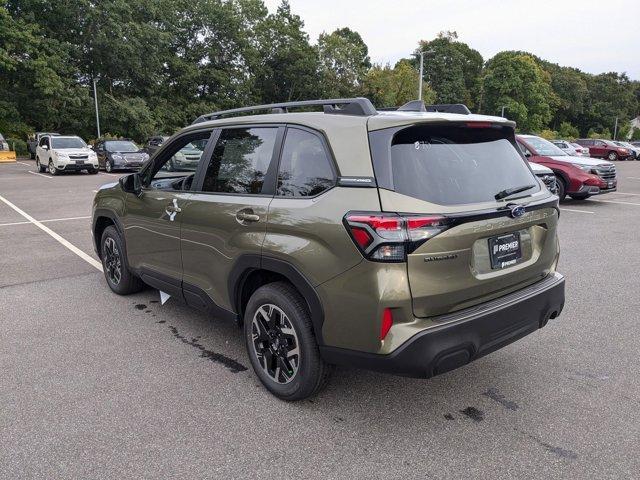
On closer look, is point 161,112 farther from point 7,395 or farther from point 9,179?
point 7,395

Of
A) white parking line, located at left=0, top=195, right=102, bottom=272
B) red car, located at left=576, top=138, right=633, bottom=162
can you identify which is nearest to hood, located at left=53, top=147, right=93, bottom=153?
white parking line, located at left=0, top=195, right=102, bottom=272

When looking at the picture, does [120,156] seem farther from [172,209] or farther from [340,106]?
[340,106]

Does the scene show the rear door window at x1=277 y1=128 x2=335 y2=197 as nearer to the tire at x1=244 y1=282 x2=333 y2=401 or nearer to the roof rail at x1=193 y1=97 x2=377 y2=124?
the roof rail at x1=193 y1=97 x2=377 y2=124

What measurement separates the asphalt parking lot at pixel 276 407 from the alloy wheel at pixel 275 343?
186mm

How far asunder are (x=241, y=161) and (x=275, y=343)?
1.28 metres

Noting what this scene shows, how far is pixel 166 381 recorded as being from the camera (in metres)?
3.45

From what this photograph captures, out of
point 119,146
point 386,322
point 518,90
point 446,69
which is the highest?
point 446,69

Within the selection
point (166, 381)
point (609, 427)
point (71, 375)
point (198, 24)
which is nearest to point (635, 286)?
point (609, 427)

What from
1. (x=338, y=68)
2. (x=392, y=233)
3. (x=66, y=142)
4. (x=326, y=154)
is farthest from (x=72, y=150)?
(x=338, y=68)

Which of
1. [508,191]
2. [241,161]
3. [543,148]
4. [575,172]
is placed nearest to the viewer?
[508,191]

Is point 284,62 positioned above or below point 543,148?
above

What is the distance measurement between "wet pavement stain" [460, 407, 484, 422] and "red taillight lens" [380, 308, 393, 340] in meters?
0.90

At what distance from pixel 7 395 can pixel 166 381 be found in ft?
3.24

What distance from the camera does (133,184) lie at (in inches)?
183
